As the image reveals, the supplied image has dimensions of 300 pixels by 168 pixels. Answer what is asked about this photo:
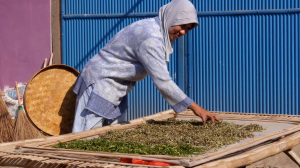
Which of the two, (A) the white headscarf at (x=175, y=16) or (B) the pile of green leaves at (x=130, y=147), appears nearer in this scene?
(B) the pile of green leaves at (x=130, y=147)

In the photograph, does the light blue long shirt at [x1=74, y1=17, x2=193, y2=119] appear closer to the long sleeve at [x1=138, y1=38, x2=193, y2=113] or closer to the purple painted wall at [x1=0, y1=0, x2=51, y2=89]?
the long sleeve at [x1=138, y1=38, x2=193, y2=113]

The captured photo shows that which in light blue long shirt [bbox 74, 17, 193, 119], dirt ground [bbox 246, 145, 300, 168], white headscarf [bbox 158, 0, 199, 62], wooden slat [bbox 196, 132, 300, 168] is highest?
white headscarf [bbox 158, 0, 199, 62]

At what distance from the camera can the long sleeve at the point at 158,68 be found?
13.2ft

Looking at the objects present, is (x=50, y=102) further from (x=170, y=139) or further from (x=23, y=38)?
(x=23, y=38)

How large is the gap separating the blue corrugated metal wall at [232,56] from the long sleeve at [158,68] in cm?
272

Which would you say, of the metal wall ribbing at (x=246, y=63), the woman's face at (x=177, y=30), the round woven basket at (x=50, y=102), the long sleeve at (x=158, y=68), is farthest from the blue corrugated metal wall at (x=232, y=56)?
the long sleeve at (x=158, y=68)

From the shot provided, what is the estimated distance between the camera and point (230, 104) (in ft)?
22.2

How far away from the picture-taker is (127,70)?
431 centimetres

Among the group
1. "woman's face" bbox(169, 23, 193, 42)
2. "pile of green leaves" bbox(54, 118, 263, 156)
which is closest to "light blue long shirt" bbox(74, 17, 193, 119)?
"woman's face" bbox(169, 23, 193, 42)

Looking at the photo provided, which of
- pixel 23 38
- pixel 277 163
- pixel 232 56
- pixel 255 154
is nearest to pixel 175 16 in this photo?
pixel 255 154

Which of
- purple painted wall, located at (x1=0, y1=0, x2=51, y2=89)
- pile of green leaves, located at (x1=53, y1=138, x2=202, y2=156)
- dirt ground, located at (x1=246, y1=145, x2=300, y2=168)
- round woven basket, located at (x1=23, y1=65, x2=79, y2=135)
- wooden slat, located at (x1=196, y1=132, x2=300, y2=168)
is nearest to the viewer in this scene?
wooden slat, located at (x1=196, y1=132, x2=300, y2=168)

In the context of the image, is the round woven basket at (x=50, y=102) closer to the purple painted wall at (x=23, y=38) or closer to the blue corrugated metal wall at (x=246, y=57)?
the blue corrugated metal wall at (x=246, y=57)

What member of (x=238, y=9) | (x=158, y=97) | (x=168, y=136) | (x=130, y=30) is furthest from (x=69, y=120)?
(x=238, y=9)

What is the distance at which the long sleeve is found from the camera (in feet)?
13.2
